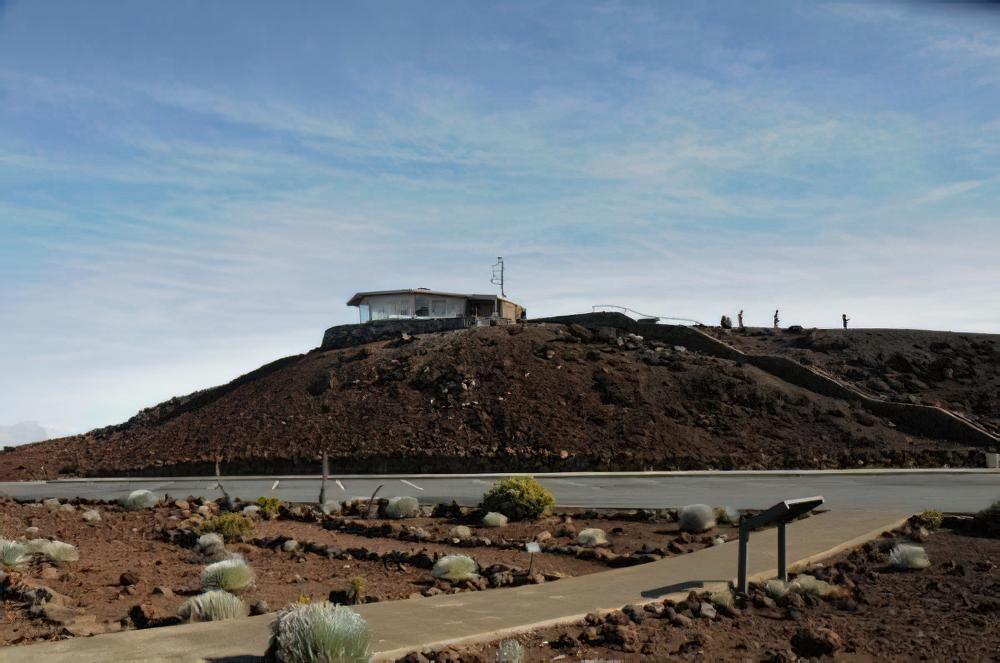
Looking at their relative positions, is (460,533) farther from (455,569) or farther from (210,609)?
(210,609)

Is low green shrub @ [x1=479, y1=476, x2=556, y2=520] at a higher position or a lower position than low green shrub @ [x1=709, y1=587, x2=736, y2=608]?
higher

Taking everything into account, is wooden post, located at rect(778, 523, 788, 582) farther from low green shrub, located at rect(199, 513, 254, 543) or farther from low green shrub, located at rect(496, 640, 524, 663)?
low green shrub, located at rect(199, 513, 254, 543)

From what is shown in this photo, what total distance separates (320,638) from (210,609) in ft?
8.64

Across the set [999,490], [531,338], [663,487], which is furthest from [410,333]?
[999,490]

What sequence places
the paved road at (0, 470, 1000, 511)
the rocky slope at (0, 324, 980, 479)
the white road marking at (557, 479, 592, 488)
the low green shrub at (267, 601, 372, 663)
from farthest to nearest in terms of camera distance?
the rocky slope at (0, 324, 980, 479) → the white road marking at (557, 479, 592, 488) → the paved road at (0, 470, 1000, 511) → the low green shrub at (267, 601, 372, 663)

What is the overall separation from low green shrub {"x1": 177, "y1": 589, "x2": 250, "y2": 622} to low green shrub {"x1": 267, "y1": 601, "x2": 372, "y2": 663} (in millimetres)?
2053

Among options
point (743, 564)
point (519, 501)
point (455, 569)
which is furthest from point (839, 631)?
→ point (519, 501)

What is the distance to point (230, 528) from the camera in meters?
14.8

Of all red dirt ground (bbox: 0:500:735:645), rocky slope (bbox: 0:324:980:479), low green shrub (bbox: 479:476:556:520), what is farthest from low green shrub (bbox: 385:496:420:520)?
rocky slope (bbox: 0:324:980:479)

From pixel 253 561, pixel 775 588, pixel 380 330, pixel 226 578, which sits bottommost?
pixel 253 561

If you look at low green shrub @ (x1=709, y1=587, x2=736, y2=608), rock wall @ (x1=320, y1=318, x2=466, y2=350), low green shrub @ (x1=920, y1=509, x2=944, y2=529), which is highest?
rock wall @ (x1=320, y1=318, x2=466, y2=350)

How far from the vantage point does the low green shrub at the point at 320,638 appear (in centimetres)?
642

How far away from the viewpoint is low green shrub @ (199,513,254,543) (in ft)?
48.4

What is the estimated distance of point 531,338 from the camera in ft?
155
